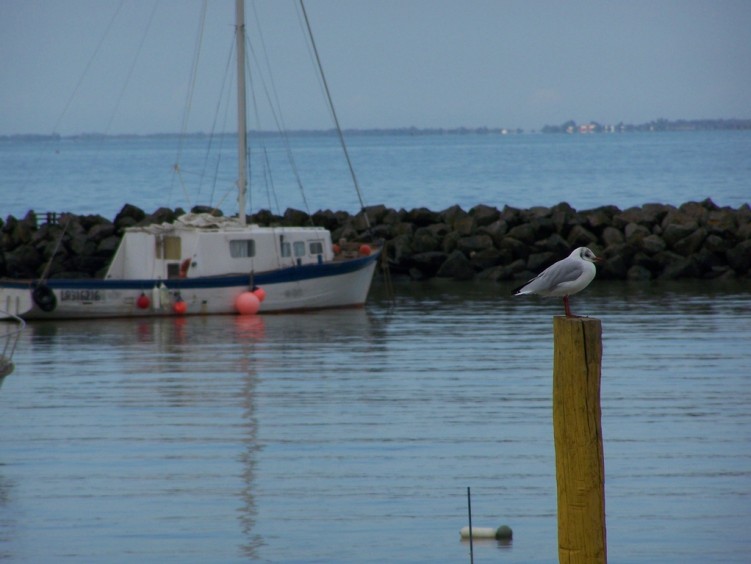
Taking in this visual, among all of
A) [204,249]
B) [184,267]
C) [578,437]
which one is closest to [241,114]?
[204,249]

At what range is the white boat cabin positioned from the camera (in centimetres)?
2433

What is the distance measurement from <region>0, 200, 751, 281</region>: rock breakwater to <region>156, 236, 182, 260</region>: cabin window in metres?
3.96

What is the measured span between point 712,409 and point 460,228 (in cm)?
1767

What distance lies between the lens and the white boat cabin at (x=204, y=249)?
24328mm

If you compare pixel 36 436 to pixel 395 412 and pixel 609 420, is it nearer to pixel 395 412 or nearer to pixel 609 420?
pixel 395 412

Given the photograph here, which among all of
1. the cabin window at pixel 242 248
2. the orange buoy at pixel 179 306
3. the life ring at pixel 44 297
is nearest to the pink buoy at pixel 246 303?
the cabin window at pixel 242 248

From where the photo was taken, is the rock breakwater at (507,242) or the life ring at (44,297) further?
the rock breakwater at (507,242)

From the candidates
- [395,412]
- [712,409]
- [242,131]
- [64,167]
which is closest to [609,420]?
[712,409]

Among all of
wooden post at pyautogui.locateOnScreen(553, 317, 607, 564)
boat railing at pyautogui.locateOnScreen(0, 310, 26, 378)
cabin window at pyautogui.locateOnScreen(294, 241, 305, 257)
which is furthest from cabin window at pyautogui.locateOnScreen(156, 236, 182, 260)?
wooden post at pyautogui.locateOnScreen(553, 317, 607, 564)

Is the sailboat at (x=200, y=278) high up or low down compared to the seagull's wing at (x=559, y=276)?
down

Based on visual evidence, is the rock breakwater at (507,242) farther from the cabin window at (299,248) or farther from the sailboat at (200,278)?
the sailboat at (200,278)

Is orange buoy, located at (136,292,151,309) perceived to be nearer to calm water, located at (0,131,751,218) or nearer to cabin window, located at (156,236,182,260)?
cabin window, located at (156,236,182,260)

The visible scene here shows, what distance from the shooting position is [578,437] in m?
7.14

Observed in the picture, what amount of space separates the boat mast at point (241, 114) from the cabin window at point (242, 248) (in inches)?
29.0
